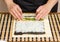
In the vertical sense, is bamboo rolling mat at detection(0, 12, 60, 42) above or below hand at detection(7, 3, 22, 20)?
below

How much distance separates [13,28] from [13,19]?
100mm

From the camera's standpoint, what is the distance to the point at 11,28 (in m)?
0.92

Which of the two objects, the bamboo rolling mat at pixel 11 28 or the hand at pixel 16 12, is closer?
the bamboo rolling mat at pixel 11 28

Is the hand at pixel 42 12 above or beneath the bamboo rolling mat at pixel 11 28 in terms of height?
above

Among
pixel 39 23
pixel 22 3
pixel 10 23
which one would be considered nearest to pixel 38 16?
pixel 39 23

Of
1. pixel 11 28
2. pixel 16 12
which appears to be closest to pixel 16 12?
pixel 16 12

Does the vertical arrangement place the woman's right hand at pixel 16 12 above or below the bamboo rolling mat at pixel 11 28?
above

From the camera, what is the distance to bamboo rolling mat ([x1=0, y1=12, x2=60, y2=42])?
0.84m

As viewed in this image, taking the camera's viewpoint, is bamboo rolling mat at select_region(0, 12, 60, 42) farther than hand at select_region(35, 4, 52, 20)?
Answer: No

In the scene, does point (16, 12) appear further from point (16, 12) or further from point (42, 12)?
point (42, 12)

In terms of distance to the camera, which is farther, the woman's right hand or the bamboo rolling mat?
the woman's right hand

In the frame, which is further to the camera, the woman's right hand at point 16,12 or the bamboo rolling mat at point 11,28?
the woman's right hand at point 16,12

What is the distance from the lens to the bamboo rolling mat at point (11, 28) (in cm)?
84

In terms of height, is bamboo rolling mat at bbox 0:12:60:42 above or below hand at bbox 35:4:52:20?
below
